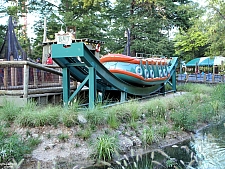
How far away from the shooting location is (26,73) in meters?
7.21

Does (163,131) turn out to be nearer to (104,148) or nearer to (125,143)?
(125,143)

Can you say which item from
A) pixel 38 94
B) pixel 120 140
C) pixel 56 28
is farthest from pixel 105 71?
pixel 56 28

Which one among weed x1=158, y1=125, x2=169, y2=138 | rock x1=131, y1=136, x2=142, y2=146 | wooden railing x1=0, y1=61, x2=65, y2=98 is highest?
wooden railing x1=0, y1=61, x2=65, y2=98

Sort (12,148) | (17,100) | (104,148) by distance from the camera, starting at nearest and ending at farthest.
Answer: (12,148)
(104,148)
(17,100)

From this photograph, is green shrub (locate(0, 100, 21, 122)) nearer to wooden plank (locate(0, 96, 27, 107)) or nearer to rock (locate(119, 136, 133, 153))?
wooden plank (locate(0, 96, 27, 107))

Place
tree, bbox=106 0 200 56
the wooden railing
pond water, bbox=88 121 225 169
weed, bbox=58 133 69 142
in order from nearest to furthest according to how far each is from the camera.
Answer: pond water, bbox=88 121 225 169 → weed, bbox=58 133 69 142 → the wooden railing → tree, bbox=106 0 200 56

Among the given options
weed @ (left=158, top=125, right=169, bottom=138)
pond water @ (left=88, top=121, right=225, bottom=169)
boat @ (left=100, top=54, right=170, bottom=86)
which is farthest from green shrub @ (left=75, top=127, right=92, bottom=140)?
boat @ (left=100, top=54, right=170, bottom=86)

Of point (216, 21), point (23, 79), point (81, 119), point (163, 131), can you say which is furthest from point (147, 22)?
point (81, 119)

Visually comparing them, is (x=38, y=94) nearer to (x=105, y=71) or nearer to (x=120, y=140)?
(x=105, y=71)

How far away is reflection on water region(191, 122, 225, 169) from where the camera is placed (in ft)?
16.9

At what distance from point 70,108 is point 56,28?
12.2 meters

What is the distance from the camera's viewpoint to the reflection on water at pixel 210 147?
5148 mm

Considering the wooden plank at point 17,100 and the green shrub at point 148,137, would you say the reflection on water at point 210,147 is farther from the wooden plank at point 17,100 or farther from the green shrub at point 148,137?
the wooden plank at point 17,100

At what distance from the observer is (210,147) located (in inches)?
251
